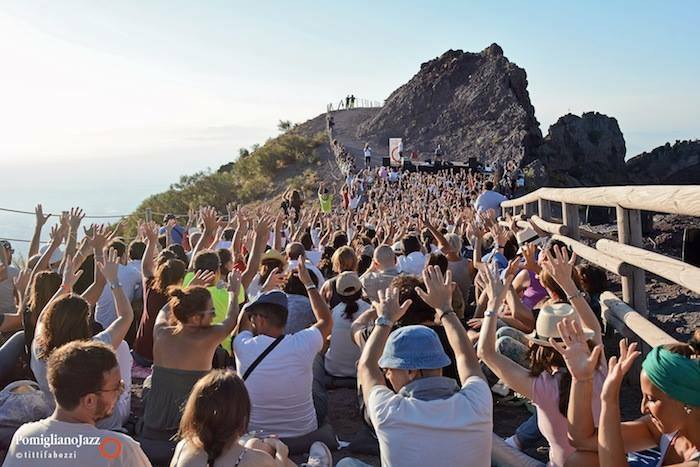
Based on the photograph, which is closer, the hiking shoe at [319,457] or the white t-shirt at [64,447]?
the white t-shirt at [64,447]

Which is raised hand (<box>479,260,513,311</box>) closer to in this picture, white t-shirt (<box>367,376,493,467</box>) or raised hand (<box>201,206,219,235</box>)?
white t-shirt (<box>367,376,493,467</box>)

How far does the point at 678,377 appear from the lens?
2848 mm

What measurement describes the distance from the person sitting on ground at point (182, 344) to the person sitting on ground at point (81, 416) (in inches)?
52.8

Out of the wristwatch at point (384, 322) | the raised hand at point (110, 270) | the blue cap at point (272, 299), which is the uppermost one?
the raised hand at point (110, 270)

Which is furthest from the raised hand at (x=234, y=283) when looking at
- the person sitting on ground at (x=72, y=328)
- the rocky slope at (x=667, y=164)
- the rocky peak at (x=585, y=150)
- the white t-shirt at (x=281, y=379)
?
the rocky slope at (x=667, y=164)

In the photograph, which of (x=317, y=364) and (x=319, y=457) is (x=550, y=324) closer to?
(x=319, y=457)

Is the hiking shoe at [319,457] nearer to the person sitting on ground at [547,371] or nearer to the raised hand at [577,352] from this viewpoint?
the person sitting on ground at [547,371]

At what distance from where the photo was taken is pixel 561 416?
3.76 metres

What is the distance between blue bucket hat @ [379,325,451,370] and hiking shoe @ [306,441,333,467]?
1.27 metres

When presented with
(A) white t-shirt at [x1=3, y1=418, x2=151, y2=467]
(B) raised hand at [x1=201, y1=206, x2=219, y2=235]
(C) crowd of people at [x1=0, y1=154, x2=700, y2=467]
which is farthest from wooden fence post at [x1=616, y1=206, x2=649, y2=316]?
(A) white t-shirt at [x1=3, y1=418, x2=151, y2=467]

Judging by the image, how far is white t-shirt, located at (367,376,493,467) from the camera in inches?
128

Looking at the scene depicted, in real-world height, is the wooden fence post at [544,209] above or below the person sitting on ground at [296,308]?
above

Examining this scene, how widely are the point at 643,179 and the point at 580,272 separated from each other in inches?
2424

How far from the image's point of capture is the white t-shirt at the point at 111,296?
7496 millimetres
